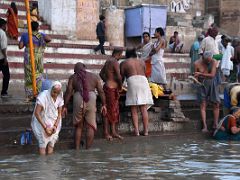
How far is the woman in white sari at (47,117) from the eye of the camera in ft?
A: 27.7

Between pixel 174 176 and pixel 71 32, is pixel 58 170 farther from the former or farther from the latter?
pixel 71 32

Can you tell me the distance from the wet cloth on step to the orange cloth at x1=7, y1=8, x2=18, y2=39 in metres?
6.24

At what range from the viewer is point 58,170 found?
7383 millimetres

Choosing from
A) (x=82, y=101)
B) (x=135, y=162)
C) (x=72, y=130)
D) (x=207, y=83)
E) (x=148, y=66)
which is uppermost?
(x=148, y=66)

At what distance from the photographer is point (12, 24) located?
15.0 meters

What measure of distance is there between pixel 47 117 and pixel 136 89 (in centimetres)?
216

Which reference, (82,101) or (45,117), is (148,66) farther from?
(45,117)

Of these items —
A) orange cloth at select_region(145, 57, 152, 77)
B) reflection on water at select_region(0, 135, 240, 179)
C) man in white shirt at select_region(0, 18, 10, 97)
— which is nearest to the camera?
reflection on water at select_region(0, 135, 240, 179)

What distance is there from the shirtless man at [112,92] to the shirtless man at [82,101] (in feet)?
1.99

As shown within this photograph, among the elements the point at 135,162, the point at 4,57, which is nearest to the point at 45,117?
the point at 135,162

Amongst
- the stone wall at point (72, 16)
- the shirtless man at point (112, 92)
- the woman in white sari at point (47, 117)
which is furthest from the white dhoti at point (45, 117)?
the stone wall at point (72, 16)

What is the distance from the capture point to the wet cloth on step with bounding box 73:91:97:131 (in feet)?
30.0

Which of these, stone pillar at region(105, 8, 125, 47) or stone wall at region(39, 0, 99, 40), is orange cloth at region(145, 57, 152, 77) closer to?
stone wall at region(39, 0, 99, 40)

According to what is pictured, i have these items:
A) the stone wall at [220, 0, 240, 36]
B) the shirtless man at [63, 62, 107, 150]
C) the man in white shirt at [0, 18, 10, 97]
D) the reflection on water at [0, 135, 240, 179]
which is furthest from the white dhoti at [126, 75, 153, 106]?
the stone wall at [220, 0, 240, 36]
